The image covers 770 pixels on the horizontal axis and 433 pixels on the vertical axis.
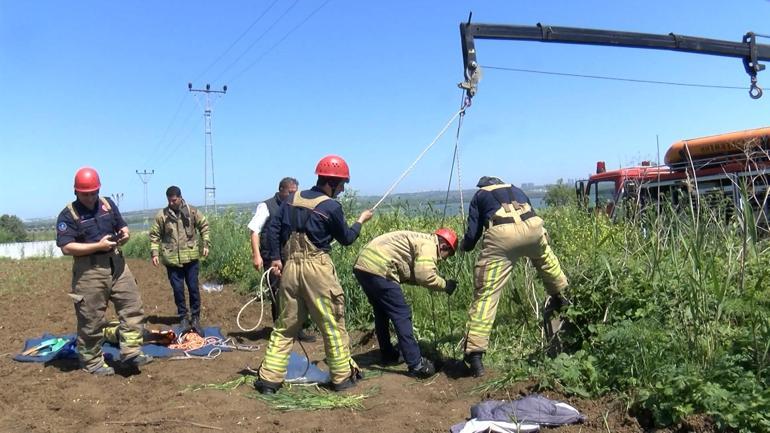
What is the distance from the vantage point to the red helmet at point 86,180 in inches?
201

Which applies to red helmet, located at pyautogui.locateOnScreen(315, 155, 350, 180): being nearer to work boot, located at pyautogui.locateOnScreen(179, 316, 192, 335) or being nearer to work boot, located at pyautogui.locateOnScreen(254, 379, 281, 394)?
work boot, located at pyautogui.locateOnScreen(254, 379, 281, 394)

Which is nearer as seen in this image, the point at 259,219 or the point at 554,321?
the point at 554,321

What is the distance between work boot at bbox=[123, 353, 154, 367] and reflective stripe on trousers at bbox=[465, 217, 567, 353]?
3.03 meters

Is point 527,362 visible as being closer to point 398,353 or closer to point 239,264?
point 398,353

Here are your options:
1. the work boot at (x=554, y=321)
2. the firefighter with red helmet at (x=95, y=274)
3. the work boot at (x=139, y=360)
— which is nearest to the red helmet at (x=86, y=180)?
the firefighter with red helmet at (x=95, y=274)

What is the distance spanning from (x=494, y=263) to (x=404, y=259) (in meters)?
0.77

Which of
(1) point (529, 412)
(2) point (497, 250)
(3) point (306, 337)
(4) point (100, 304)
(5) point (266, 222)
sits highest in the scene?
(5) point (266, 222)

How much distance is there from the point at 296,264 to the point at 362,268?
607 millimetres

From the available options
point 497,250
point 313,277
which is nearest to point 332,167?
point 313,277

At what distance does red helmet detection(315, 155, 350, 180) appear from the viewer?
185 inches

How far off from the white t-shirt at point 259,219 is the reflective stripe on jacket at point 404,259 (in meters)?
2.12

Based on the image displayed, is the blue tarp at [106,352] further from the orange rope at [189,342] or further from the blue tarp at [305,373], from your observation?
the blue tarp at [305,373]

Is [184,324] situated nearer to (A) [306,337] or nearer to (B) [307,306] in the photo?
(A) [306,337]

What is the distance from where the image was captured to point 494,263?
15.3 feet
